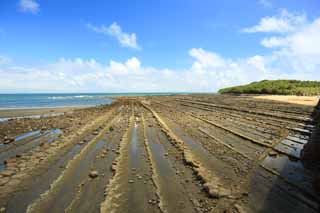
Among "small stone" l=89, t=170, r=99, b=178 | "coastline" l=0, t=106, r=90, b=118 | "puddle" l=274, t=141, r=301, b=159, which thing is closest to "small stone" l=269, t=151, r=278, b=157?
"puddle" l=274, t=141, r=301, b=159

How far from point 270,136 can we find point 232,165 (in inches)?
197

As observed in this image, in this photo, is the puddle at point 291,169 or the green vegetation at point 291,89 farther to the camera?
the green vegetation at point 291,89

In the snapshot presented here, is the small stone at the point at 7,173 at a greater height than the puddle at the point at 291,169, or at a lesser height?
lesser

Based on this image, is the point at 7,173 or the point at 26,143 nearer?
the point at 7,173

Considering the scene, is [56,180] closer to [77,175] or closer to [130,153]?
[77,175]

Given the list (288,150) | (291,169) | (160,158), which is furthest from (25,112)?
(291,169)

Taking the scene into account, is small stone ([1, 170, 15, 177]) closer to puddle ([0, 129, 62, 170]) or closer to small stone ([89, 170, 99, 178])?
puddle ([0, 129, 62, 170])

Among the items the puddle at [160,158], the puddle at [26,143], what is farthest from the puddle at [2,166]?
the puddle at [160,158]

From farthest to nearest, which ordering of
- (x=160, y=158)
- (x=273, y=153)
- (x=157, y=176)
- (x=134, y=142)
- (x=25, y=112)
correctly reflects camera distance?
1. (x=25, y=112)
2. (x=134, y=142)
3. (x=273, y=153)
4. (x=160, y=158)
5. (x=157, y=176)

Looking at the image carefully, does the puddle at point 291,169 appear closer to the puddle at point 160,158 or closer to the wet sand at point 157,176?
the wet sand at point 157,176

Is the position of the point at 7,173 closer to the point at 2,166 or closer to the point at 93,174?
the point at 2,166

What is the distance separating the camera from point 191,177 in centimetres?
535

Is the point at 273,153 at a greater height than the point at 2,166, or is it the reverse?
the point at 273,153

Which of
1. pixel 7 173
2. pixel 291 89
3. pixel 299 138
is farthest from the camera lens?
pixel 291 89
